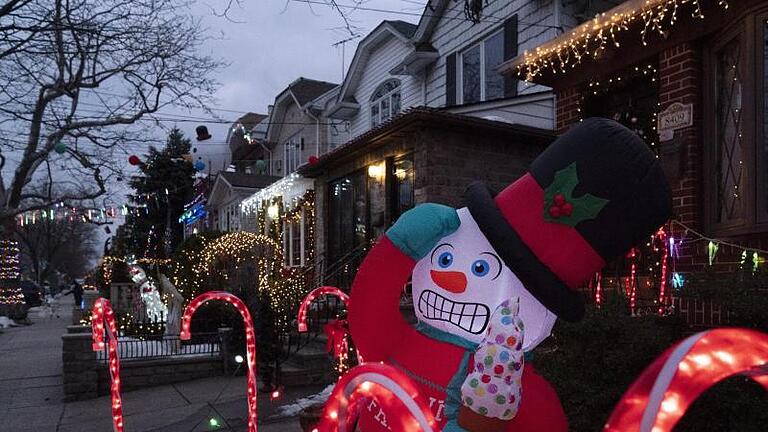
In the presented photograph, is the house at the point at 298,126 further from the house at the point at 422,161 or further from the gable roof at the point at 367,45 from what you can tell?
the house at the point at 422,161

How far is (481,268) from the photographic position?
118 inches

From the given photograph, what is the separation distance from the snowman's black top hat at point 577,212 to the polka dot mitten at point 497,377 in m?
0.44

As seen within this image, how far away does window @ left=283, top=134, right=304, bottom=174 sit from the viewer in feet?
71.2

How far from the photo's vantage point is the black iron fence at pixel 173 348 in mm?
9523

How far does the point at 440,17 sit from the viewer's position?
13.7 meters

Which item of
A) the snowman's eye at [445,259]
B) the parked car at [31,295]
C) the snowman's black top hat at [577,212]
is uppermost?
the snowman's black top hat at [577,212]

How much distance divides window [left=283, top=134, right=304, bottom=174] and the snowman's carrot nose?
61.8 ft

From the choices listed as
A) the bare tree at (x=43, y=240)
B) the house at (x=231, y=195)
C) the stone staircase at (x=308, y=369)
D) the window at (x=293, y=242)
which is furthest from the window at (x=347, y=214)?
the bare tree at (x=43, y=240)

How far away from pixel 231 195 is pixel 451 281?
79.7 ft

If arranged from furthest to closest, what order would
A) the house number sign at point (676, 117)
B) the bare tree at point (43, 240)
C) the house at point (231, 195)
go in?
the bare tree at point (43, 240) < the house at point (231, 195) < the house number sign at point (676, 117)

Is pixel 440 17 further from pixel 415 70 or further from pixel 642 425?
pixel 642 425

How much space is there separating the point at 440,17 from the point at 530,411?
485 inches

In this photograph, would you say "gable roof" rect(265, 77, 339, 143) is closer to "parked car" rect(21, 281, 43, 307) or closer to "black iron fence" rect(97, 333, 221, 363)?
"black iron fence" rect(97, 333, 221, 363)

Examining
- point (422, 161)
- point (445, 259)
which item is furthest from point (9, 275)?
point (445, 259)
